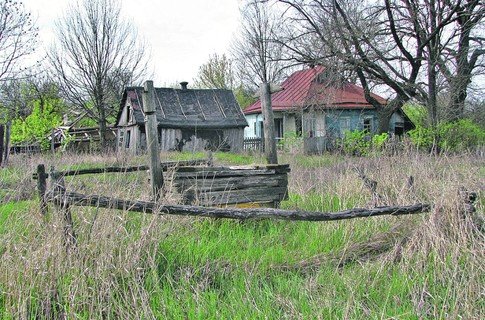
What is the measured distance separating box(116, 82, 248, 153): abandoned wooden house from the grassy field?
71.6 feet

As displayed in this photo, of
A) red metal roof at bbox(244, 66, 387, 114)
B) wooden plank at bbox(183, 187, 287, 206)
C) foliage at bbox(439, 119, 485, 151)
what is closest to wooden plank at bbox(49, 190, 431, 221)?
wooden plank at bbox(183, 187, 287, 206)

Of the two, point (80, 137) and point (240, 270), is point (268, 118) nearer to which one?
point (240, 270)

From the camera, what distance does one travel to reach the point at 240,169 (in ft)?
21.6

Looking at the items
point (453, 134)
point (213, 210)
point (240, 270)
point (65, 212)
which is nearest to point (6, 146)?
point (65, 212)

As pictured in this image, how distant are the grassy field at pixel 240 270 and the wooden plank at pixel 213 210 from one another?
0.42 feet

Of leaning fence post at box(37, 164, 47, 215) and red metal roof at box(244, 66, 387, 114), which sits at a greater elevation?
red metal roof at box(244, 66, 387, 114)

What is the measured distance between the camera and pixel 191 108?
94.0 ft

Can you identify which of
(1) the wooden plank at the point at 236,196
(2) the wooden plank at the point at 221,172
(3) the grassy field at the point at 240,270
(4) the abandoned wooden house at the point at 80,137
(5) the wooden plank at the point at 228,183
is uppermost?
(4) the abandoned wooden house at the point at 80,137

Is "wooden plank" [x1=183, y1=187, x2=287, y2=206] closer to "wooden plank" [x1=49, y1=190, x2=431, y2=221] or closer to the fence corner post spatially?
"wooden plank" [x1=49, y1=190, x2=431, y2=221]

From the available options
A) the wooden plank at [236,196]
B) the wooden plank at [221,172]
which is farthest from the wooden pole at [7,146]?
the wooden plank at [236,196]

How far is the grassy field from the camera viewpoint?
3389mm

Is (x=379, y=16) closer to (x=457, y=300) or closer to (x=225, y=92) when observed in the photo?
(x=225, y=92)

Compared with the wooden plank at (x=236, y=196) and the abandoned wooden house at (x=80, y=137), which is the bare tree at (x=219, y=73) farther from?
the wooden plank at (x=236, y=196)

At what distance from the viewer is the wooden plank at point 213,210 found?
4.10 meters
